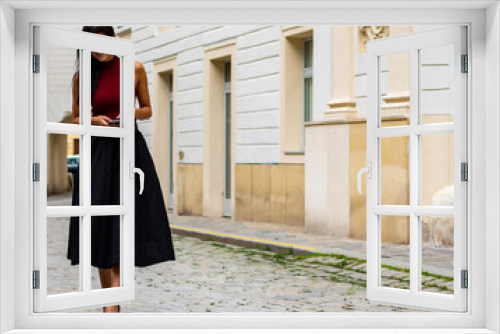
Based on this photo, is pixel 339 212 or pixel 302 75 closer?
pixel 339 212

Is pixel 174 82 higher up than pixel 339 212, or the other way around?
pixel 174 82

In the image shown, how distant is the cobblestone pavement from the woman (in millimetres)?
1001

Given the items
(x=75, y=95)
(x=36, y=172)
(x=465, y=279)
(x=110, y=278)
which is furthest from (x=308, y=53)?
(x=36, y=172)

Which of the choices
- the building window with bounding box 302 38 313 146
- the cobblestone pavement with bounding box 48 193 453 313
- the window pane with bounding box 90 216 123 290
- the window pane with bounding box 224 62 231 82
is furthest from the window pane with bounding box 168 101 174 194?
the window pane with bounding box 90 216 123 290

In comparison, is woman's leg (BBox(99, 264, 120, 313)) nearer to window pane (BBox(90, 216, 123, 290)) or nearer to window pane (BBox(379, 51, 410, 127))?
window pane (BBox(90, 216, 123, 290))

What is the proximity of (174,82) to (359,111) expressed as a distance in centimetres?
626

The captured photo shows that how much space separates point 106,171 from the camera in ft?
15.6

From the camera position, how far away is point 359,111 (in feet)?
35.4

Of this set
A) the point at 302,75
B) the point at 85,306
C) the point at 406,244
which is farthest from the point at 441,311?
the point at 302,75

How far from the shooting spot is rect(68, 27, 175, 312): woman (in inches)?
184

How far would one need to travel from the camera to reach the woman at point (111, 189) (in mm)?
4672

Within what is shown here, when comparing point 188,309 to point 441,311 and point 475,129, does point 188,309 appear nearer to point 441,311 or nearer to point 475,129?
point 441,311

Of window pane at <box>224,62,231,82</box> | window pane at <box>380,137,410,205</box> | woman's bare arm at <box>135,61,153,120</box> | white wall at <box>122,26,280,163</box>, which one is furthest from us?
window pane at <box>224,62,231,82</box>

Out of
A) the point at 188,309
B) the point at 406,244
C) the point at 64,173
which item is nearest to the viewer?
the point at 188,309
